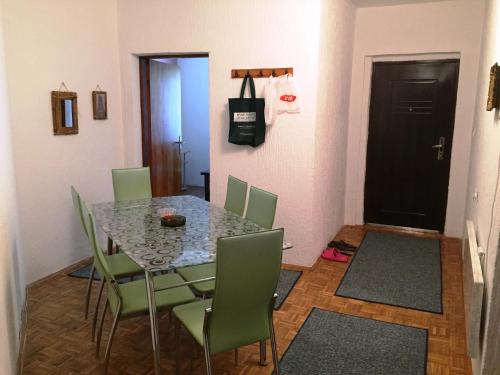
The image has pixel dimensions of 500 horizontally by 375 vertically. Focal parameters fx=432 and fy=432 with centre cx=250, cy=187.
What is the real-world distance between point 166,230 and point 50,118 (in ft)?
5.82

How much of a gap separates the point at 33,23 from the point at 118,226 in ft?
6.35

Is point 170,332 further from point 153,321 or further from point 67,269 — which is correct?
point 67,269

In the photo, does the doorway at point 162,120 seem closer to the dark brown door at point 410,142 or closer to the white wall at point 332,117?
the white wall at point 332,117

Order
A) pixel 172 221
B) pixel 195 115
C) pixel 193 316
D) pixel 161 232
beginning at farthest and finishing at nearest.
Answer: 1. pixel 195 115
2. pixel 172 221
3. pixel 161 232
4. pixel 193 316

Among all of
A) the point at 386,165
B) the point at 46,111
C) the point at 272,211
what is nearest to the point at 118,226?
the point at 272,211

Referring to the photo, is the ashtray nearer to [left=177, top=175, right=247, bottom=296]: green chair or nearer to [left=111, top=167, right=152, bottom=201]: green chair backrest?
[left=177, top=175, right=247, bottom=296]: green chair

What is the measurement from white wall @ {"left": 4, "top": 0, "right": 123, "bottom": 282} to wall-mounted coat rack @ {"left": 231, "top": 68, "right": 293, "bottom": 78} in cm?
134

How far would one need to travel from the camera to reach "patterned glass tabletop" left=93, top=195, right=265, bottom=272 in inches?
85.2

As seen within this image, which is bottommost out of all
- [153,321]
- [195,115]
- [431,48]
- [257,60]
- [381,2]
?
[153,321]

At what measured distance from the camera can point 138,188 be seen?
12.1 feet

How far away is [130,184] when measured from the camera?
12.0 ft

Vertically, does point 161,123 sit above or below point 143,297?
above

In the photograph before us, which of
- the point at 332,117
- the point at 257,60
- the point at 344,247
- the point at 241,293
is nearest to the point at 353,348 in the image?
the point at 241,293

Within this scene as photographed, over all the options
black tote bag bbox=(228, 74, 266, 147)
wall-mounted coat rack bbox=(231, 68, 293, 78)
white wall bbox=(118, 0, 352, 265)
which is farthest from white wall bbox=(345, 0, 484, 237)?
black tote bag bbox=(228, 74, 266, 147)
